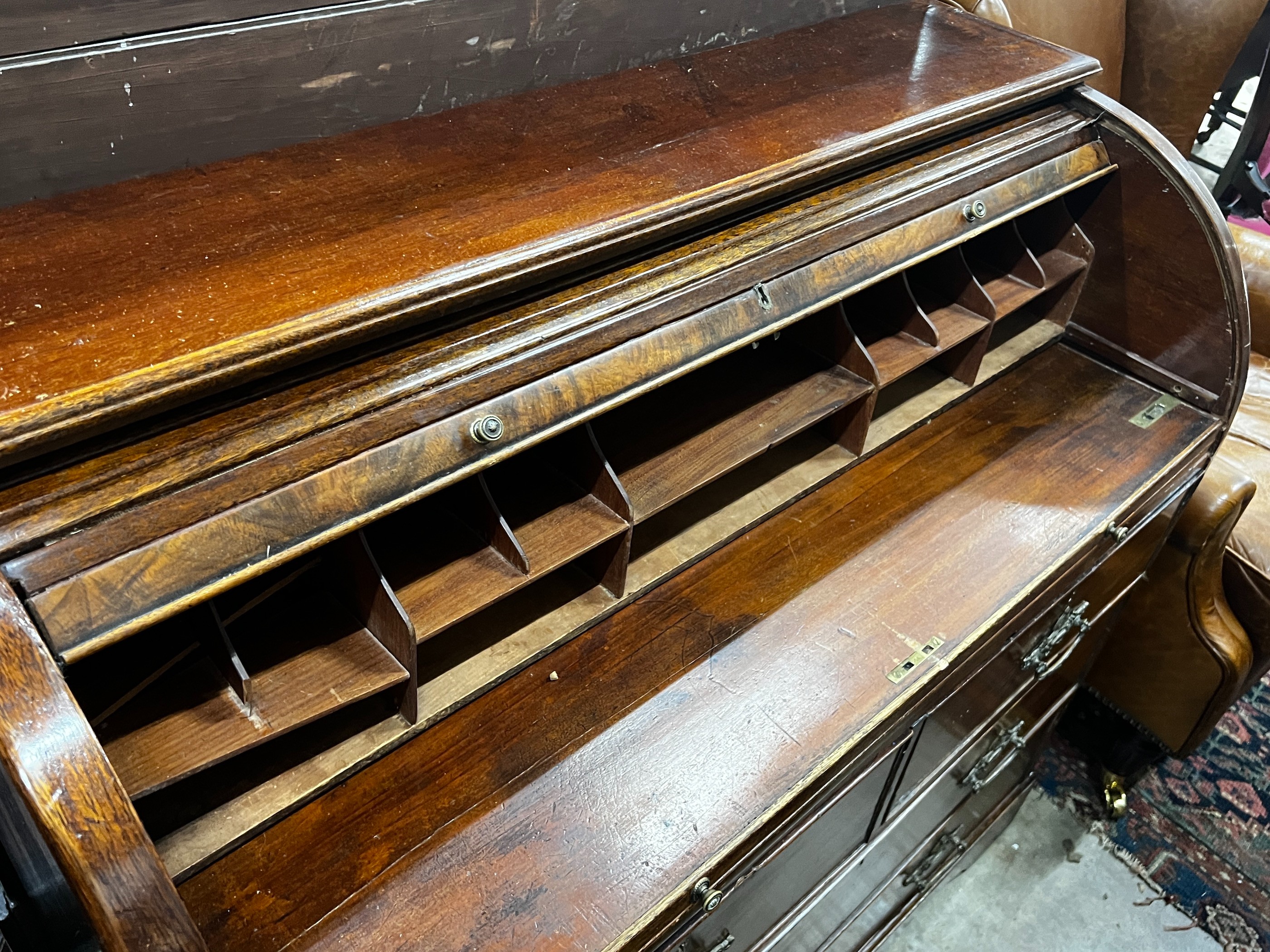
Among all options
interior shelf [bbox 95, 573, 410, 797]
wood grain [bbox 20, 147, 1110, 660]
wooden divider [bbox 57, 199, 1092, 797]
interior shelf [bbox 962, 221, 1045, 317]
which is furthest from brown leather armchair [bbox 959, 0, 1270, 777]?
interior shelf [bbox 95, 573, 410, 797]

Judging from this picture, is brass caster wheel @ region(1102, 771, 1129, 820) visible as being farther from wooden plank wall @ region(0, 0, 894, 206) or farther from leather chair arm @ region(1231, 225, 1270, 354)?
wooden plank wall @ region(0, 0, 894, 206)

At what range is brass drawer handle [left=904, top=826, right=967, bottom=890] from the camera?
1.84 meters

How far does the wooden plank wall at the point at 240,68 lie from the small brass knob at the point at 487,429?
44 cm

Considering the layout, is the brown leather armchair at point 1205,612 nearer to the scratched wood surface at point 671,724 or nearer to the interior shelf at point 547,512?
the scratched wood surface at point 671,724

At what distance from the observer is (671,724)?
1130 mm

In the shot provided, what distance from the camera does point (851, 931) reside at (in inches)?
69.6

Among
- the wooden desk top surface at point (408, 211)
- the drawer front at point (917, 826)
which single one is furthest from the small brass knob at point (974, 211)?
the drawer front at point (917, 826)

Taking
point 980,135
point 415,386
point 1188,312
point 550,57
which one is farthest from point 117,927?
point 1188,312

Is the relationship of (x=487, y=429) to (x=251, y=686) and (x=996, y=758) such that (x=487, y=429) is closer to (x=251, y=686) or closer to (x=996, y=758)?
(x=251, y=686)

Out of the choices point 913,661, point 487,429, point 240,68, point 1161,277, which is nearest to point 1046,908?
point 913,661

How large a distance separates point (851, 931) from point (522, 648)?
3.32 feet

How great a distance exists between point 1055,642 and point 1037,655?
0.14 feet

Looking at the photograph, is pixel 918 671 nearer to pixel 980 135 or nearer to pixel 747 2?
pixel 980 135

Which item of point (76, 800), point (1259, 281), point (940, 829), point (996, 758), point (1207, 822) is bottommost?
point (1207, 822)
